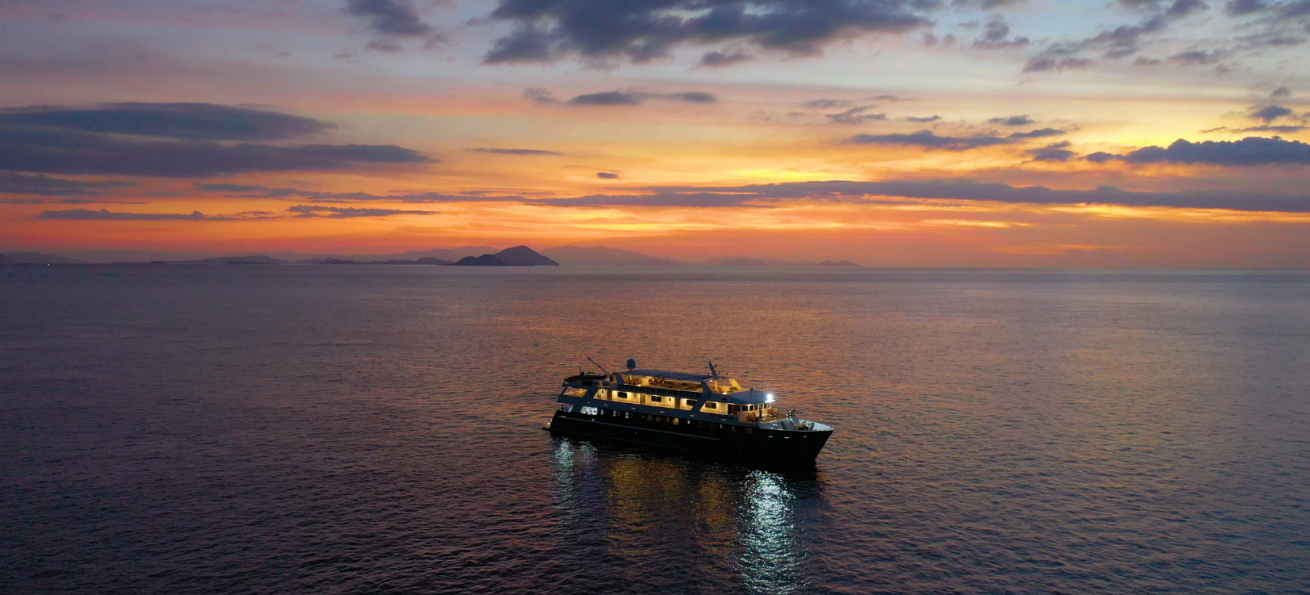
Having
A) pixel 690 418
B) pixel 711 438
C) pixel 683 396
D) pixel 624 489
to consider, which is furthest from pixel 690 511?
pixel 683 396

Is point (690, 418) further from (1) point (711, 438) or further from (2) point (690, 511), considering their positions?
(2) point (690, 511)

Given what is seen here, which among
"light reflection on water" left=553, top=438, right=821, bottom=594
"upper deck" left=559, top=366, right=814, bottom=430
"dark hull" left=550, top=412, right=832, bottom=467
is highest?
"upper deck" left=559, top=366, right=814, bottom=430

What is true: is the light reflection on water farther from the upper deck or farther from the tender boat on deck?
the upper deck

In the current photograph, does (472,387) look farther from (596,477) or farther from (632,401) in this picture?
(596,477)

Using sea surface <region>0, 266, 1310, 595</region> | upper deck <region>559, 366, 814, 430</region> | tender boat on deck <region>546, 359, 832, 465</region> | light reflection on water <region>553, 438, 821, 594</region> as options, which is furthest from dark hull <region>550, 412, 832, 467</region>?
sea surface <region>0, 266, 1310, 595</region>

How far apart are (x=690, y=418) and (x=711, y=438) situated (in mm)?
3307

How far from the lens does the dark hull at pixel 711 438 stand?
246 feet

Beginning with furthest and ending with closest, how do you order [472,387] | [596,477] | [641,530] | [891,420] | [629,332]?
[629,332], [472,387], [891,420], [596,477], [641,530]

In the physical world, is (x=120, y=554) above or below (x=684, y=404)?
below

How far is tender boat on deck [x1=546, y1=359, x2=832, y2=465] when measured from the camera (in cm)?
7600

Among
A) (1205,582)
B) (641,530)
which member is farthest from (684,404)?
(1205,582)

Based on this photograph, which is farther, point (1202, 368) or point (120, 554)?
point (1202, 368)

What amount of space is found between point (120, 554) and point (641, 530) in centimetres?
3762

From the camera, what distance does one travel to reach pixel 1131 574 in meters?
51.4
